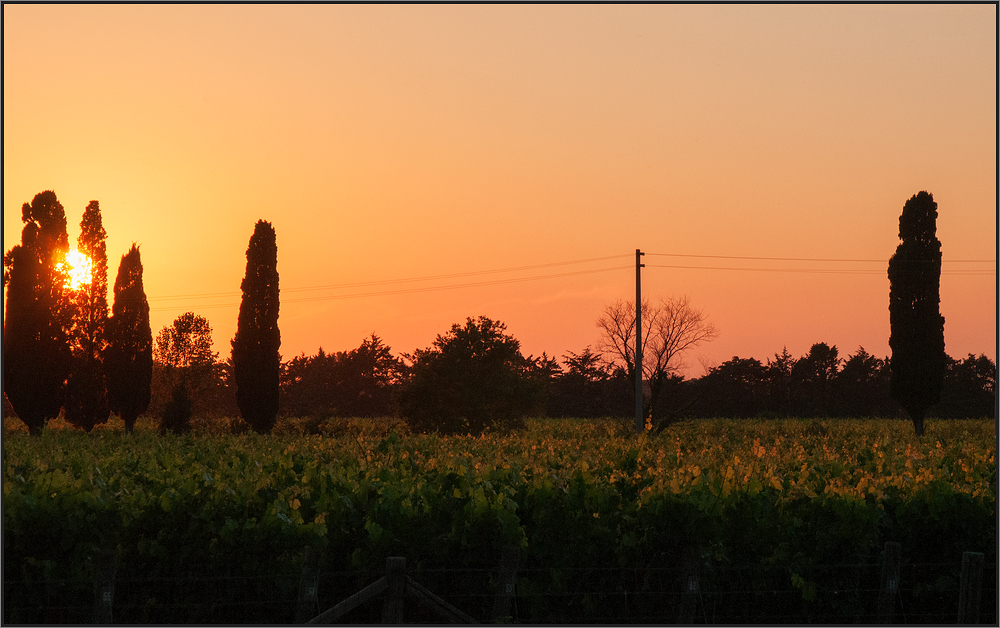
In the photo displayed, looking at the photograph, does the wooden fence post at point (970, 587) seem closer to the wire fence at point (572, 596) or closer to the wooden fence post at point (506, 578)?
the wire fence at point (572, 596)

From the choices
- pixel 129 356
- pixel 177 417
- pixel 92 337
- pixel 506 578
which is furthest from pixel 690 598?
pixel 92 337

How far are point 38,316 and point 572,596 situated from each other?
1409 inches

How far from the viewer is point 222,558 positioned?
10188 mm

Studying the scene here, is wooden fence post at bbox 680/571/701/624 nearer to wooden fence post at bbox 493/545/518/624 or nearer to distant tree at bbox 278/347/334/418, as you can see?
wooden fence post at bbox 493/545/518/624

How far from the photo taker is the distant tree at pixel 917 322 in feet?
127

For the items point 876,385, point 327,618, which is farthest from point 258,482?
point 876,385

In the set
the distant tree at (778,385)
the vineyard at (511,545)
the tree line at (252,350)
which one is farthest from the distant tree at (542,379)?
the vineyard at (511,545)

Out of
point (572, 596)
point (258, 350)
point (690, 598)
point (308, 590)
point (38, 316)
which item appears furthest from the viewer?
point (258, 350)

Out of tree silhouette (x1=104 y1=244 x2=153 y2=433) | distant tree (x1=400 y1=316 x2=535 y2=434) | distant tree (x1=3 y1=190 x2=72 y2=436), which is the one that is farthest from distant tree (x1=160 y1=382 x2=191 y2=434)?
distant tree (x1=400 y1=316 x2=535 y2=434)

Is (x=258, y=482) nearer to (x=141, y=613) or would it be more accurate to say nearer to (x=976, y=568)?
(x=141, y=613)

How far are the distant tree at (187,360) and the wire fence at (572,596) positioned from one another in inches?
→ 1995

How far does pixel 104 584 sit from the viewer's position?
368 inches

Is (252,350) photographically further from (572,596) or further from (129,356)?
(572,596)

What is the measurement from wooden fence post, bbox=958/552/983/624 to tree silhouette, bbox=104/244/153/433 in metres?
37.5
